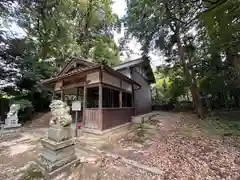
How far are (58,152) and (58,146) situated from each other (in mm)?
180

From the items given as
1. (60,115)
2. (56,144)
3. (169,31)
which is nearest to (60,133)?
(56,144)

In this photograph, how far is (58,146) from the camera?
3217 millimetres

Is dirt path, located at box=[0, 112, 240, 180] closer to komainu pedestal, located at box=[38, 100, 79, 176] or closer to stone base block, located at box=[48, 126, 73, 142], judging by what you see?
komainu pedestal, located at box=[38, 100, 79, 176]

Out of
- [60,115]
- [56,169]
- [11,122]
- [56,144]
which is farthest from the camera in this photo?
[11,122]

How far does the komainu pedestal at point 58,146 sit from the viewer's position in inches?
124

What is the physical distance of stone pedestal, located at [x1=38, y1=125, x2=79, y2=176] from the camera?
310 centimetres

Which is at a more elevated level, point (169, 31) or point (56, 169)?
point (169, 31)

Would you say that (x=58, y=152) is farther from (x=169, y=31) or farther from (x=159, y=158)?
(x=169, y=31)

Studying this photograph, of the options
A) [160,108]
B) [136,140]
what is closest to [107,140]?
[136,140]

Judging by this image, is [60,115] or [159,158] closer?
[60,115]

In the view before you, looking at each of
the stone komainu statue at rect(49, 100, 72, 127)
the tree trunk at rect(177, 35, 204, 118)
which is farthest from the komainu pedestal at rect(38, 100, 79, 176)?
the tree trunk at rect(177, 35, 204, 118)

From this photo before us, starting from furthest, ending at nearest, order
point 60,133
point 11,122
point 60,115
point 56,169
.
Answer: point 11,122, point 60,115, point 60,133, point 56,169

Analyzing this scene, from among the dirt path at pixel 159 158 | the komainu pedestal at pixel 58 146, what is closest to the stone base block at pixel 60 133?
the komainu pedestal at pixel 58 146

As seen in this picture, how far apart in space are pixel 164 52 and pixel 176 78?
3.04 m
